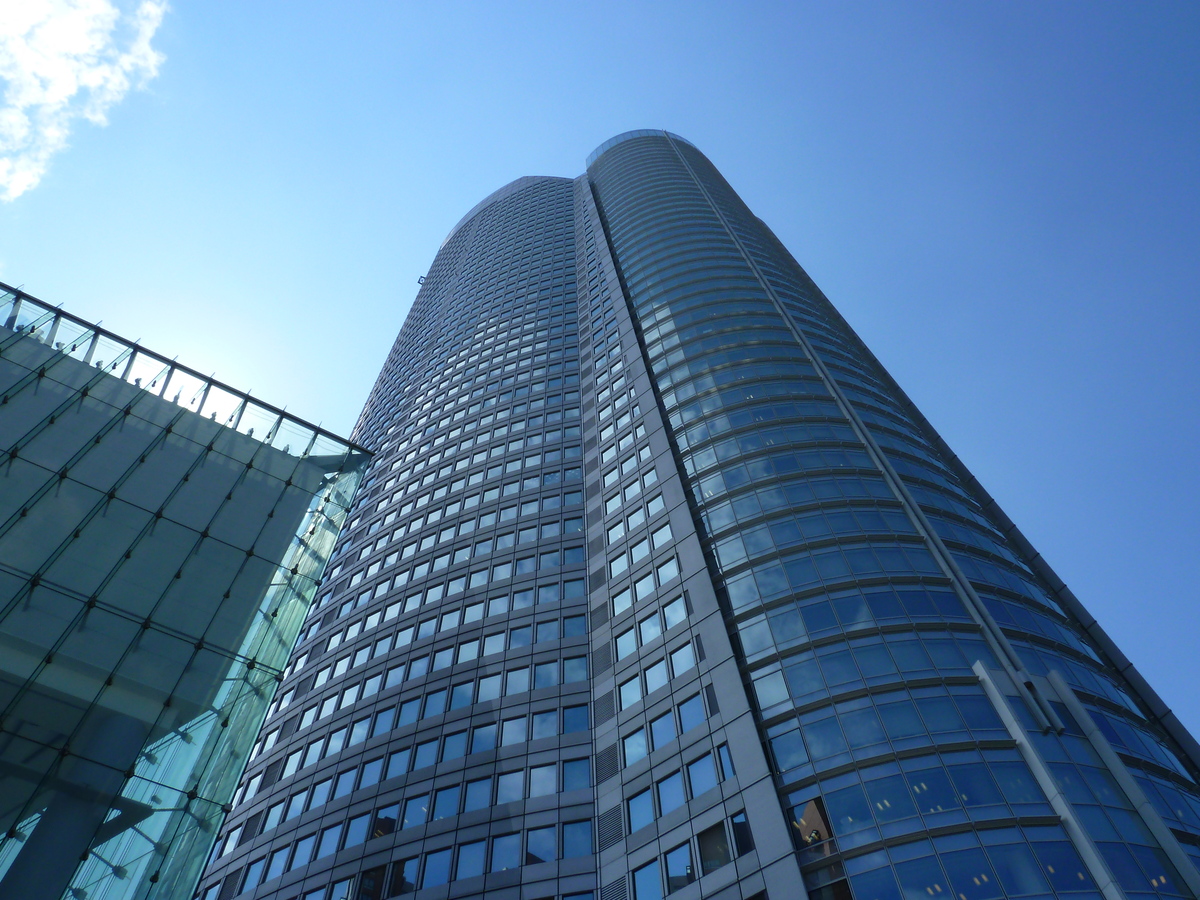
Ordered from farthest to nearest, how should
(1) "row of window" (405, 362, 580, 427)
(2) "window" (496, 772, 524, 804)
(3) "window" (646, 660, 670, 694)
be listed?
(1) "row of window" (405, 362, 580, 427) < (2) "window" (496, 772, 524, 804) < (3) "window" (646, 660, 670, 694)

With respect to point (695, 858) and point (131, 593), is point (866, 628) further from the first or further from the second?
point (131, 593)

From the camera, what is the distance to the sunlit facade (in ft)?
54.3

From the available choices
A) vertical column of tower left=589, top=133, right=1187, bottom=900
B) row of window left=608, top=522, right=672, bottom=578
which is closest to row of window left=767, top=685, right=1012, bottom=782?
vertical column of tower left=589, top=133, right=1187, bottom=900

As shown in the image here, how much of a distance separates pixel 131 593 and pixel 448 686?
79.7ft

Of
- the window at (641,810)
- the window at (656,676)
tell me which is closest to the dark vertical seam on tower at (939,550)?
the window at (656,676)

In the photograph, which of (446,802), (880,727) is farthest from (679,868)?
(446,802)

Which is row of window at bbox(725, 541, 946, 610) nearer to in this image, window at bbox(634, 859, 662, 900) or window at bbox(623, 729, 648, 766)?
window at bbox(623, 729, 648, 766)

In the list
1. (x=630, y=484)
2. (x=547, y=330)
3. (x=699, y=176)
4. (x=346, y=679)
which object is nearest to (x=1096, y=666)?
(x=630, y=484)

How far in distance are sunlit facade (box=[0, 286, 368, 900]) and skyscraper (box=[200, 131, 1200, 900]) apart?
16.1m

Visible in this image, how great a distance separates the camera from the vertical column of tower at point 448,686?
3453 cm

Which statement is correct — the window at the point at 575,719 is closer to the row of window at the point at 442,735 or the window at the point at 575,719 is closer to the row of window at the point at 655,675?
the row of window at the point at 442,735

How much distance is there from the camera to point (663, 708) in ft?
110

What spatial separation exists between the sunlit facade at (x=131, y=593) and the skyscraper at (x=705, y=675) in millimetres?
16108

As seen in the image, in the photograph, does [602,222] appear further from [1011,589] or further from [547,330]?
[1011,589]
